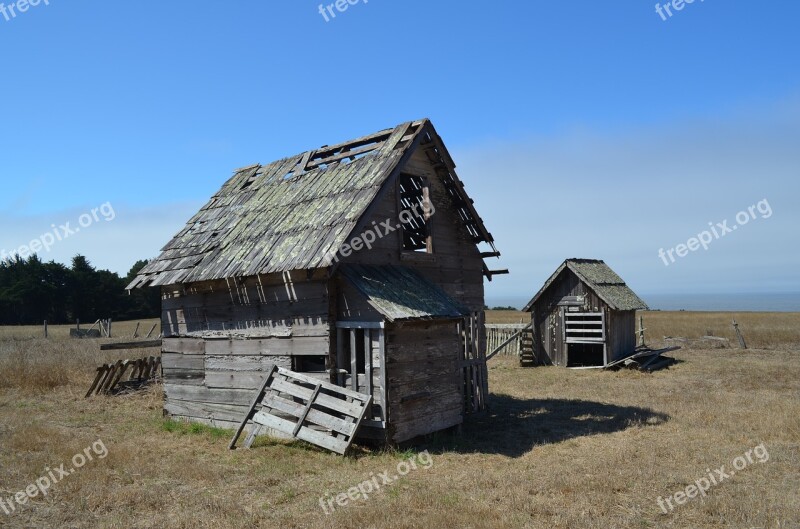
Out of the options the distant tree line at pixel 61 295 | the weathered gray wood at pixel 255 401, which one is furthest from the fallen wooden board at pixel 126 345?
the distant tree line at pixel 61 295

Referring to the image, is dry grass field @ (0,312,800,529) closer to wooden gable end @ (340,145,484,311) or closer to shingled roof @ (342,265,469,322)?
shingled roof @ (342,265,469,322)

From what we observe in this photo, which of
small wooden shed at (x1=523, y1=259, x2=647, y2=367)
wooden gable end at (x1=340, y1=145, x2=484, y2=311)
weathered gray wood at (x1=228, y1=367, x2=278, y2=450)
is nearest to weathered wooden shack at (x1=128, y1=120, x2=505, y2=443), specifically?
wooden gable end at (x1=340, y1=145, x2=484, y2=311)

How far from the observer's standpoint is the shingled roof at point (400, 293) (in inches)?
423

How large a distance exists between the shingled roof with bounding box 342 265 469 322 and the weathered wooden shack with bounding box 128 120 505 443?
0.13 ft

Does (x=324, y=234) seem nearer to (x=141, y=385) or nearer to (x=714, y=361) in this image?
(x=141, y=385)

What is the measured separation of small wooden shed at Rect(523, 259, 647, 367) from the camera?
942 inches

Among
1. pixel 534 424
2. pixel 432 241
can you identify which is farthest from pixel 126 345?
pixel 534 424

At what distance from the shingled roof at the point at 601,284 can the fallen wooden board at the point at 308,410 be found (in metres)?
15.7

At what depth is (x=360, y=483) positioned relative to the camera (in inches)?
346

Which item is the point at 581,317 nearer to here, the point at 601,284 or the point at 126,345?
the point at 601,284

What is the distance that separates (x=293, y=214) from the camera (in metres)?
13.4

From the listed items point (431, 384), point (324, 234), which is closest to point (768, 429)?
point (431, 384)

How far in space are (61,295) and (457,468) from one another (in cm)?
6639

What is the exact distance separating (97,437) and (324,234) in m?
6.04
